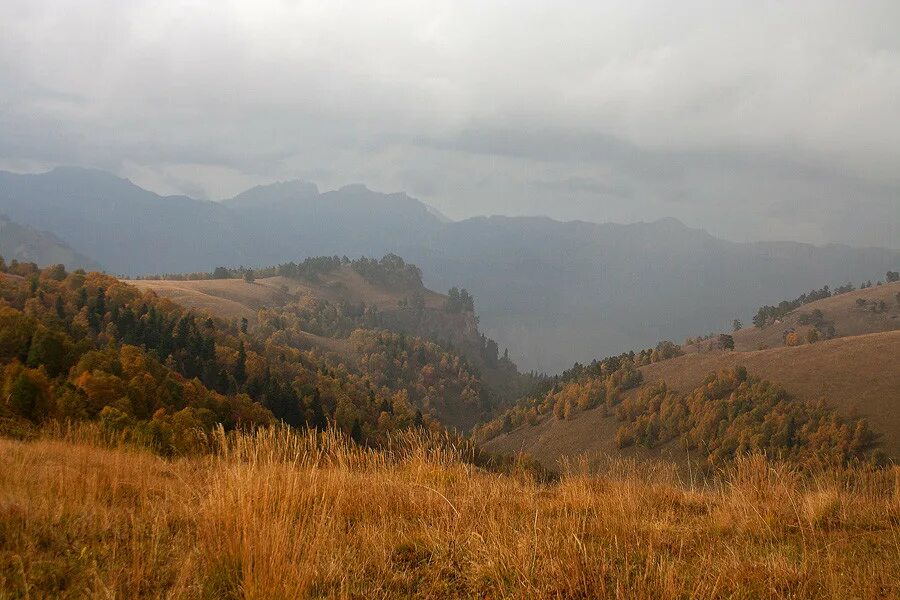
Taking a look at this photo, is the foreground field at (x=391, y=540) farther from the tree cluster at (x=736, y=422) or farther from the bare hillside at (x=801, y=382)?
the tree cluster at (x=736, y=422)

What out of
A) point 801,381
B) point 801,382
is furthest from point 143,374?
point 801,381

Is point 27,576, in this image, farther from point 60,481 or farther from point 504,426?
point 504,426

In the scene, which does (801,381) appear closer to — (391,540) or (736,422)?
(736,422)

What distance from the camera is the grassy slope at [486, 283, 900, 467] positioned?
335 feet

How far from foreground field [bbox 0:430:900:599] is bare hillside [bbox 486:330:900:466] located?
268 feet

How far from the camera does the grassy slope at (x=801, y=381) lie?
102000mm

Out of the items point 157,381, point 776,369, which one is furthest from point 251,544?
point 776,369

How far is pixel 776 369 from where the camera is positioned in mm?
121938

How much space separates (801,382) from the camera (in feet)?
373

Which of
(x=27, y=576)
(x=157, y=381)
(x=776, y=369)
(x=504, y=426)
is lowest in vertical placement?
(x=504, y=426)

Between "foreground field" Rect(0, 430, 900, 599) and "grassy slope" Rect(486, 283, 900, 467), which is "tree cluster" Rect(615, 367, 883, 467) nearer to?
"grassy slope" Rect(486, 283, 900, 467)

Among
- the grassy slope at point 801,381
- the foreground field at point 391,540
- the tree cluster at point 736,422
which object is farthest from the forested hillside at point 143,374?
the tree cluster at point 736,422

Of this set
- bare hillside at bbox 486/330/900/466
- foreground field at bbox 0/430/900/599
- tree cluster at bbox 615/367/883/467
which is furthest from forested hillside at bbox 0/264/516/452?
tree cluster at bbox 615/367/883/467

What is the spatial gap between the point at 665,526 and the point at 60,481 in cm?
693
